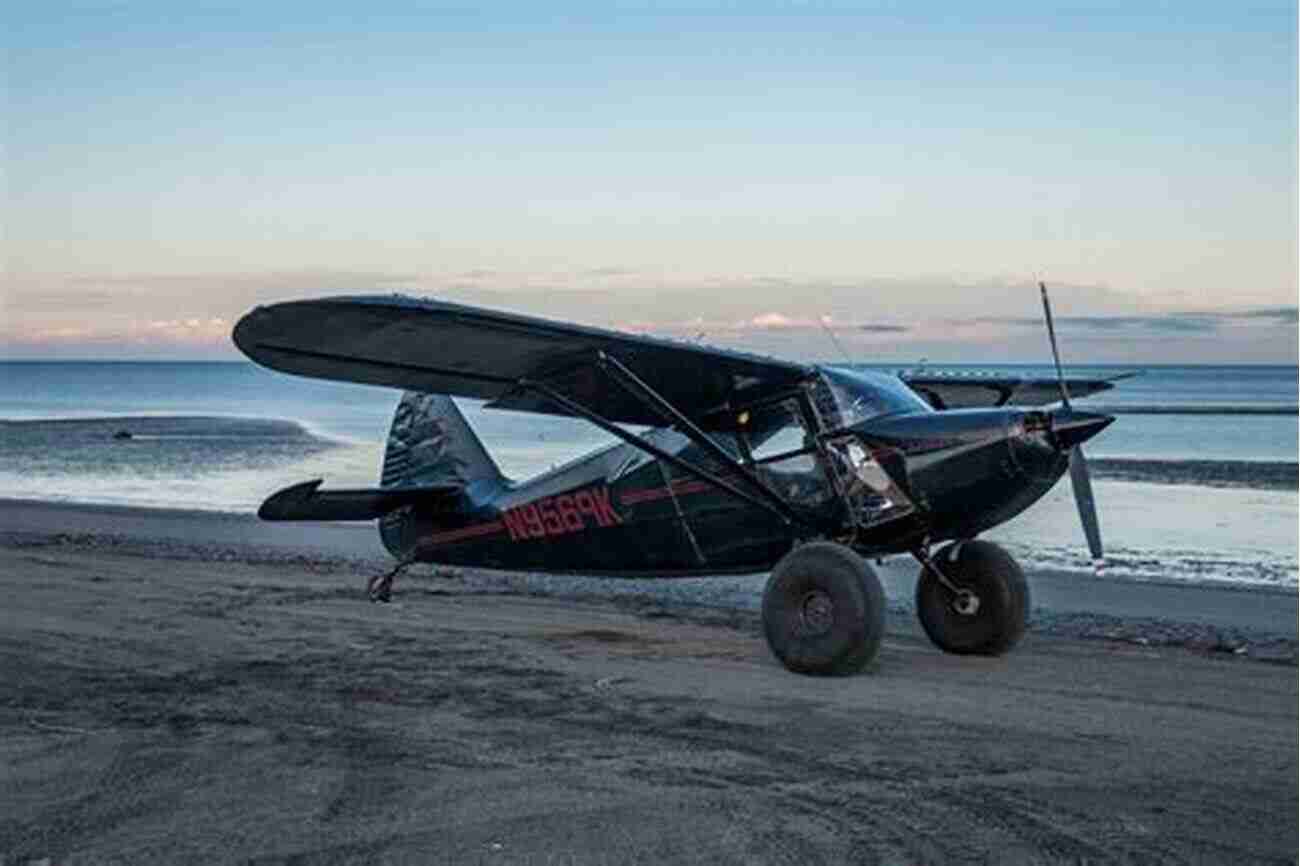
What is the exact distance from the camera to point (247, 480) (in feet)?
109

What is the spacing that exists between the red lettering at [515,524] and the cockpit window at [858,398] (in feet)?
9.57

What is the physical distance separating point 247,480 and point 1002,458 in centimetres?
2522

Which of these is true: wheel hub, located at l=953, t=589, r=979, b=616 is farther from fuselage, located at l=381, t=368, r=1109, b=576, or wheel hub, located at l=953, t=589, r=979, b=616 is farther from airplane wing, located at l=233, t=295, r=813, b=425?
airplane wing, located at l=233, t=295, r=813, b=425

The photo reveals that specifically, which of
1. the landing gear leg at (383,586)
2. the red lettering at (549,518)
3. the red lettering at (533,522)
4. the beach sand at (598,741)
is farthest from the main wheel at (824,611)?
the landing gear leg at (383,586)

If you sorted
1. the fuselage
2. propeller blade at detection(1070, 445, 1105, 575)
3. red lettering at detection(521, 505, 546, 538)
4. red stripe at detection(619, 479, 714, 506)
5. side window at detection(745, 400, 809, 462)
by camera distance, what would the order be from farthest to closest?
1. red lettering at detection(521, 505, 546, 538)
2. red stripe at detection(619, 479, 714, 506)
3. side window at detection(745, 400, 809, 462)
4. propeller blade at detection(1070, 445, 1105, 575)
5. the fuselage

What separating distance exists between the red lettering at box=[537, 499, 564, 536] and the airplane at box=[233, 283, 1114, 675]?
0.01 m

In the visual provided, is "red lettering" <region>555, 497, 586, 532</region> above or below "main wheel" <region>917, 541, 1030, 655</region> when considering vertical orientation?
above

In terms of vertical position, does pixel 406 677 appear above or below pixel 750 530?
below

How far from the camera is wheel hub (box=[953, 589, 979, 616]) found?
1139 cm

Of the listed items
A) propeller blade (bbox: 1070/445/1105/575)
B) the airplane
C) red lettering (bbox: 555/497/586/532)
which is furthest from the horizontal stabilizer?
propeller blade (bbox: 1070/445/1105/575)

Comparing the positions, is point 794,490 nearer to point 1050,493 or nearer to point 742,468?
point 742,468

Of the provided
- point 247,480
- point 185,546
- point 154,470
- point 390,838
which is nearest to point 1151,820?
point 390,838

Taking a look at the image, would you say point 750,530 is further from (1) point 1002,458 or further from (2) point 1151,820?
(2) point 1151,820

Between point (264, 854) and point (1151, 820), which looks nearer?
point (264, 854)
